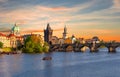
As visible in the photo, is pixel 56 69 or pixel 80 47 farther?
pixel 80 47

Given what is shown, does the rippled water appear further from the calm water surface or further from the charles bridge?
the charles bridge

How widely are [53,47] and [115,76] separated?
12493cm

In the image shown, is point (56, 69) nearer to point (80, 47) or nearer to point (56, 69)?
point (56, 69)

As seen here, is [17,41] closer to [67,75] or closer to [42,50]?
[42,50]

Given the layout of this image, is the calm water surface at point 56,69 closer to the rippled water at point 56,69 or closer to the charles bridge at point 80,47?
the rippled water at point 56,69

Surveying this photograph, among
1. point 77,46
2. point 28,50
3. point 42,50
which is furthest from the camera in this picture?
point 77,46

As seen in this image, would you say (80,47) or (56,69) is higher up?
(56,69)

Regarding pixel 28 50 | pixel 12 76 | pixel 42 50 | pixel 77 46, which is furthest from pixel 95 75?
pixel 77 46

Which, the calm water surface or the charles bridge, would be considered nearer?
the calm water surface

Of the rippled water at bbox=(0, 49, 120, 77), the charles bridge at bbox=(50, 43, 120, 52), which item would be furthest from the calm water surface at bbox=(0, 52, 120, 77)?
the charles bridge at bbox=(50, 43, 120, 52)

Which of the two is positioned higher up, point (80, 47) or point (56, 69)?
point (56, 69)

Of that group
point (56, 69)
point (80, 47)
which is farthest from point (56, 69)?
point (80, 47)

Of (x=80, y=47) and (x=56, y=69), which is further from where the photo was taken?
(x=80, y=47)

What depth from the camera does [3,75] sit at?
4809 cm
